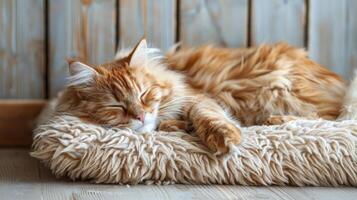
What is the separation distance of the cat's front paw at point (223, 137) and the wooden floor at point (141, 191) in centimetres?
11

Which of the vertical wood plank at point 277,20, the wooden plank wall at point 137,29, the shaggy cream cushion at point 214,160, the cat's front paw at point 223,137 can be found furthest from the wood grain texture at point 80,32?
the cat's front paw at point 223,137

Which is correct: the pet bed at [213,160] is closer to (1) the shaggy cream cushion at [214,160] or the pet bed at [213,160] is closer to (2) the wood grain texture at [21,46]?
(1) the shaggy cream cushion at [214,160]

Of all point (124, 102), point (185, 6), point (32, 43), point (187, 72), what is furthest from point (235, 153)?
point (32, 43)

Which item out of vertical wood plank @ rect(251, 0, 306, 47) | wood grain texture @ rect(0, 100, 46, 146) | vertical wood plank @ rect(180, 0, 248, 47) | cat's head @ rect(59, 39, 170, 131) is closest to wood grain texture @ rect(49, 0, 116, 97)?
wood grain texture @ rect(0, 100, 46, 146)

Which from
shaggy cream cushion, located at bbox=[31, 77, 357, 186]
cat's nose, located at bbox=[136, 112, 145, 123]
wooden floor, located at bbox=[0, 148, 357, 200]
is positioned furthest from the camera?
cat's nose, located at bbox=[136, 112, 145, 123]

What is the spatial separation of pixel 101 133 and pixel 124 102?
13 centimetres

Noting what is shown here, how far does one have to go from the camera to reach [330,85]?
7.53 ft

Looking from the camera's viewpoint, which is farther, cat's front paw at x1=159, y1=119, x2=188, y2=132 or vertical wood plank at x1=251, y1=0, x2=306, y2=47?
vertical wood plank at x1=251, y1=0, x2=306, y2=47

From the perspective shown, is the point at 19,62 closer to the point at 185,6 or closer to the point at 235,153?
the point at 185,6

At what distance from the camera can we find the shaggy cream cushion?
6.23 feet

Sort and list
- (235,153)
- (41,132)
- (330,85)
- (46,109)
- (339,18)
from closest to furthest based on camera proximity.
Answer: (235,153)
(41,132)
(330,85)
(46,109)
(339,18)

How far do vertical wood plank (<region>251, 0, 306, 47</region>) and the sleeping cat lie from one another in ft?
0.69

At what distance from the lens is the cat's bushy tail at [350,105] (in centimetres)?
216

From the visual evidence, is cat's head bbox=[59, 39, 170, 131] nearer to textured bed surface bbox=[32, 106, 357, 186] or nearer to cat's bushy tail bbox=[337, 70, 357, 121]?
textured bed surface bbox=[32, 106, 357, 186]
